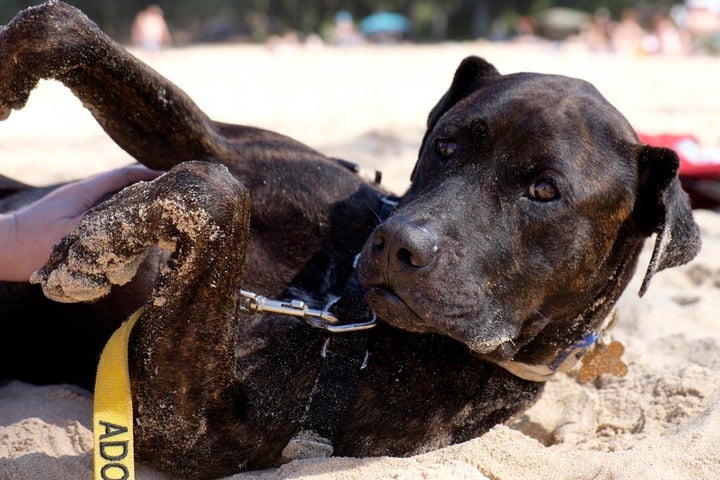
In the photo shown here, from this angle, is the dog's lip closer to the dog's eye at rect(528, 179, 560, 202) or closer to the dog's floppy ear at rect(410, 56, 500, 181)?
the dog's eye at rect(528, 179, 560, 202)

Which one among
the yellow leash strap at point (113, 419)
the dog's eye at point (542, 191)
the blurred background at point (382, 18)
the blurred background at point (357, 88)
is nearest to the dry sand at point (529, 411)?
the blurred background at point (357, 88)

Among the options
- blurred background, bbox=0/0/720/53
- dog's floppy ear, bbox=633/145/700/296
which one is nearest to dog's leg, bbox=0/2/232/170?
dog's floppy ear, bbox=633/145/700/296

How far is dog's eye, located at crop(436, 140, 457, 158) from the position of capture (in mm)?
3171

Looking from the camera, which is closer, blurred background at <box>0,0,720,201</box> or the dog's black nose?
the dog's black nose

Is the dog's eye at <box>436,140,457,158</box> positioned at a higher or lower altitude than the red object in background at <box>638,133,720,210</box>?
higher

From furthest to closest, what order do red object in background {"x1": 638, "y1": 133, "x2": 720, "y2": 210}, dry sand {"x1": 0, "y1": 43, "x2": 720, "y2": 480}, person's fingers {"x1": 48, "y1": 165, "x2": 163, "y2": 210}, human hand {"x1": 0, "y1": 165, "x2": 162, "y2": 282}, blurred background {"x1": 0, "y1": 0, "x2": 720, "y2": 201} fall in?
1. blurred background {"x1": 0, "y1": 0, "x2": 720, "y2": 201}
2. red object in background {"x1": 638, "y1": 133, "x2": 720, "y2": 210}
3. person's fingers {"x1": 48, "y1": 165, "x2": 163, "y2": 210}
4. human hand {"x1": 0, "y1": 165, "x2": 162, "y2": 282}
5. dry sand {"x1": 0, "y1": 43, "x2": 720, "y2": 480}

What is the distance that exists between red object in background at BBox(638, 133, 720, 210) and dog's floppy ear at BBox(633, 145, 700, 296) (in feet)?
11.3

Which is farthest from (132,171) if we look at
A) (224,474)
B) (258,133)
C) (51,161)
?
(51,161)

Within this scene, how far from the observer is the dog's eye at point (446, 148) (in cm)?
317

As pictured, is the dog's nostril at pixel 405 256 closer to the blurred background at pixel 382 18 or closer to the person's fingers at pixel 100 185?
the person's fingers at pixel 100 185

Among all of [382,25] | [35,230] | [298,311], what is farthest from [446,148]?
[382,25]

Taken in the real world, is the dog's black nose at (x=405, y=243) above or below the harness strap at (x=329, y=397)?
above

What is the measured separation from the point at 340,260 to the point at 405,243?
742 millimetres

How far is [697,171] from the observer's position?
6543 mm
